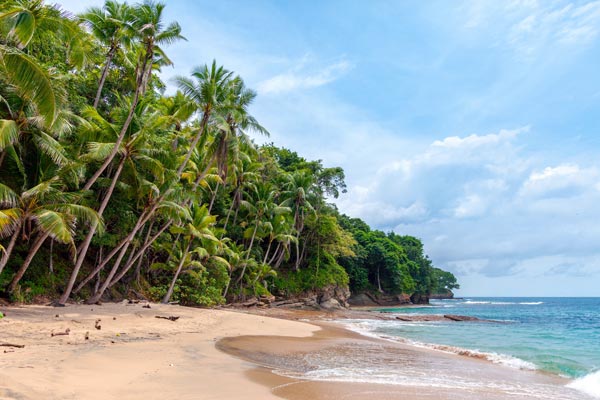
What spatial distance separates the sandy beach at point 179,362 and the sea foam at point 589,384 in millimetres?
290

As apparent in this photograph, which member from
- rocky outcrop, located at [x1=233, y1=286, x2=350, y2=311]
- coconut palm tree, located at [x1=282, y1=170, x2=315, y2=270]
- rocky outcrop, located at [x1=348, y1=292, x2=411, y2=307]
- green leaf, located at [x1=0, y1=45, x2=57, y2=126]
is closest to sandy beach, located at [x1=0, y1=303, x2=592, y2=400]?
green leaf, located at [x1=0, y1=45, x2=57, y2=126]

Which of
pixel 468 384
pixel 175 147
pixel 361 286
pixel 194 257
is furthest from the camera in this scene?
pixel 361 286

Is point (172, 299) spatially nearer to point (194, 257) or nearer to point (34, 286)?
point (194, 257)

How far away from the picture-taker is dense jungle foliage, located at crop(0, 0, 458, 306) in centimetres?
1021

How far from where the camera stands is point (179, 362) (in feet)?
22.7

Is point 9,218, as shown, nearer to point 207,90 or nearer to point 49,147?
point 49,147

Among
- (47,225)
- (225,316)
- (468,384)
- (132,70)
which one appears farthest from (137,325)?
(132,70)

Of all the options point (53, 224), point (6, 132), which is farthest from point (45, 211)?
point (6, 132)

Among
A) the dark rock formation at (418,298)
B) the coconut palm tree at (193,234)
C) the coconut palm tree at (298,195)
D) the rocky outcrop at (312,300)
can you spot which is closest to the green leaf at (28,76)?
the coconut palm tree at (193,234)

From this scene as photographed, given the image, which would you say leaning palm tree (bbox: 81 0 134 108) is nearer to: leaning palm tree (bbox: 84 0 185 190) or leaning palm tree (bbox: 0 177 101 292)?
leaning palm tree (bbox: 84 0 185 190)

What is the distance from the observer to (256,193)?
98.5 feet

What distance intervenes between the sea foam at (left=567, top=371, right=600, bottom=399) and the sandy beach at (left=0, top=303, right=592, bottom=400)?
0.95 feet

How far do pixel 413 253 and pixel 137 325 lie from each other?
62607 millimetres

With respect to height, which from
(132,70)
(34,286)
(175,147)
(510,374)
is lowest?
(510,374)
